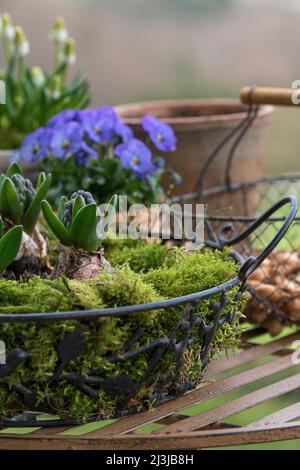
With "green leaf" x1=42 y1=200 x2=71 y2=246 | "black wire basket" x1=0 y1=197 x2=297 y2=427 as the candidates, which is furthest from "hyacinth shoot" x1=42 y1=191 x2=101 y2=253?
"black wire basket" x1=0 y1=197 x2=297 y2=427

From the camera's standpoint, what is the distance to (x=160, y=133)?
1562 mm

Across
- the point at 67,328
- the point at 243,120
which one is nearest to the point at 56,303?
the point at 67,328

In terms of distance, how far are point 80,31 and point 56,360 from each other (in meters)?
4.64

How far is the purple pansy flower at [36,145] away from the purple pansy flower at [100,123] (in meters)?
0.08

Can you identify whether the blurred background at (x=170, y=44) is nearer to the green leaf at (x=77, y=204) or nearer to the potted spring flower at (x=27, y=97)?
the potted spring flower at (x=27, y=97)

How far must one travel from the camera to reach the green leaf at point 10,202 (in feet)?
3.06

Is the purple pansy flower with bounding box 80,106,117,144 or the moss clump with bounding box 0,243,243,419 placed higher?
the purple pansy flower with bounding box 80,106,117,144

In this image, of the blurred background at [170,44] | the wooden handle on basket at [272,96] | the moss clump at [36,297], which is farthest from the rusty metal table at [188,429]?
the blurred background at [170,44]

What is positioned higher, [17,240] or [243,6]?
[243,6]

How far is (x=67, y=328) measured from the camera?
751 mm

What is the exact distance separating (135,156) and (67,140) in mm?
131

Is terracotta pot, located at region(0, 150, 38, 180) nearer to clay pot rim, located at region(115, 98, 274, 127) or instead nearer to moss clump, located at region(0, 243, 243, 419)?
clay pot rim, located at region(115, 98, 274, 127)

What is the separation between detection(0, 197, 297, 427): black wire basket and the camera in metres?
0.76
